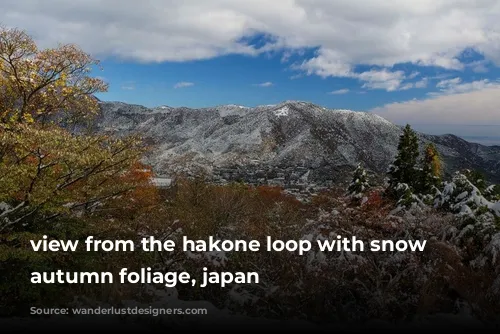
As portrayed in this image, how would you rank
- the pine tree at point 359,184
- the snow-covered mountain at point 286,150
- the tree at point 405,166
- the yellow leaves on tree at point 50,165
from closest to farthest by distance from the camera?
the yellow leaves on tree at point 50,165, the pine tree at point 359,184, the tree at point 405,166, the snow-covered mountain at point 286,150

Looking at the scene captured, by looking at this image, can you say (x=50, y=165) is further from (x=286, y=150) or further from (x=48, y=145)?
(x=286, y=150)

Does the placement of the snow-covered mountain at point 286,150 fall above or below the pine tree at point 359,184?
above

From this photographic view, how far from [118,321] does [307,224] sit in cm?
725

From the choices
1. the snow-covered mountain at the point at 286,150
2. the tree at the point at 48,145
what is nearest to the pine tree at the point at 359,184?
the tree at the point at 48,145

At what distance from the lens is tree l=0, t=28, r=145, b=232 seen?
1100cm

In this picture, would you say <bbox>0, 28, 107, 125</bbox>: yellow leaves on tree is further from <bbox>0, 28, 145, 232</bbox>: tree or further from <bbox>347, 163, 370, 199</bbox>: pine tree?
<bbox>347, 163, 370, 199</bbox>: pine tree

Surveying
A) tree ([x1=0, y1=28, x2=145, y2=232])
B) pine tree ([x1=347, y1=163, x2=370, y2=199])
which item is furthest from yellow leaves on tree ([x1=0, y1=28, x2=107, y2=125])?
pine tree ([x1=347, y1=163, x2=370, y2=199])

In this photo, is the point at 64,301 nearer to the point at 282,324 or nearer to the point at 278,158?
the point at 282,324

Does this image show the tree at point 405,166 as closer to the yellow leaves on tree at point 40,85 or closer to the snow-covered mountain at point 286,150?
the yellow leaves on tree at point 40,85

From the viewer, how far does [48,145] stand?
10.6 m

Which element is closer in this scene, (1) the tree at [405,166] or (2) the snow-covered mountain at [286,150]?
(1) the tree at [405,166]

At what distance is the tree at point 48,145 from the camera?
36.1 feet

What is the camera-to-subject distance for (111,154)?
483 inches

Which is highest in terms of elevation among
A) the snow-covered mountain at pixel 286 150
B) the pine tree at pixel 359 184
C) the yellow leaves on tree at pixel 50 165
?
the snow-covered mountain at pixel 286 150
